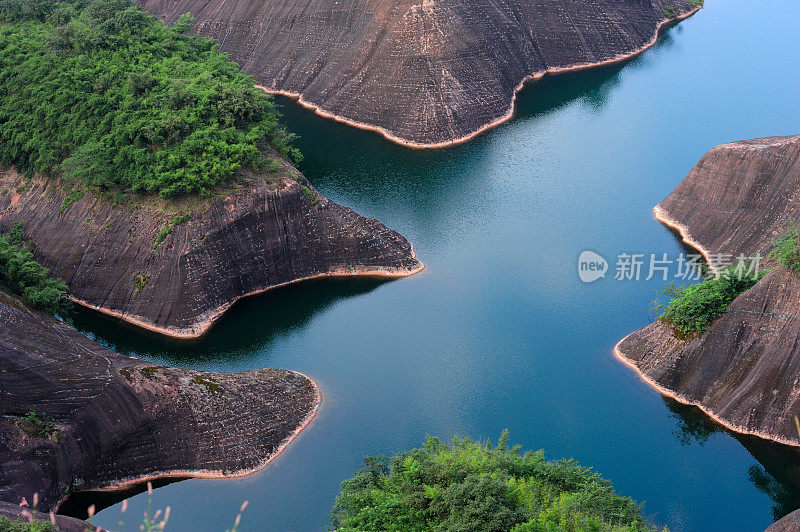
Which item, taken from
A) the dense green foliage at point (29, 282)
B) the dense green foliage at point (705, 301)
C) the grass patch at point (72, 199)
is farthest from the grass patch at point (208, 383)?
the dense green foliage at point (705, 301)

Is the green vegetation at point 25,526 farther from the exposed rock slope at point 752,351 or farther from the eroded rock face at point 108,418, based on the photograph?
the exposed rock slope at point 752,351

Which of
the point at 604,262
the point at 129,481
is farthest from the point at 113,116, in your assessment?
the point at 604,262

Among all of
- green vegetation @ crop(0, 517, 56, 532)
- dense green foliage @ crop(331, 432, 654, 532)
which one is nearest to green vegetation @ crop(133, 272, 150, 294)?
dense green foliage @ crop(331, 432, 654, 532)

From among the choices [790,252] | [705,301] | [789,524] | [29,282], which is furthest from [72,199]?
[789,524]

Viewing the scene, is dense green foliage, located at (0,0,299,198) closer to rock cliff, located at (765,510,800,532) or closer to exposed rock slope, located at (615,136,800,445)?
exposed rock slope, located at (615,136,800,445)

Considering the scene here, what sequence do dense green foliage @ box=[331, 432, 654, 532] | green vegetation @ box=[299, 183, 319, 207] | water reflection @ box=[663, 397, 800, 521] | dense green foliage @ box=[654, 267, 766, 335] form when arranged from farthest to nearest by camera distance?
1. green vegetation @ box=[299, 183, 319, 207]
2. dense green foliage @ box=[654, 267, 766, 335]
3. water reflection @ box=[663, 397, 800, 521]
4. dense green foliage @ box=[331, 432, 654, 532]
